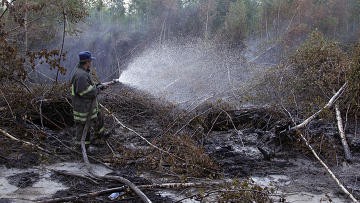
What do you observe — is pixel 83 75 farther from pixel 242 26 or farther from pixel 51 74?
pixel 242 26

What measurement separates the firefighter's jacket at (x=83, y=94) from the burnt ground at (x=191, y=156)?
2.12 ft

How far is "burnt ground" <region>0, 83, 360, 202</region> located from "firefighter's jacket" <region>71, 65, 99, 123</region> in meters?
0.65

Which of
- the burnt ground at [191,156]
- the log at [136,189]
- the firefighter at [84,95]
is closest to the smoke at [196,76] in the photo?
the burnt ground at [191,156]

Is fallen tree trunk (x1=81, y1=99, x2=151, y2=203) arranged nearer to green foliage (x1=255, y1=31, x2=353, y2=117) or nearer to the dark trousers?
the dark trousers

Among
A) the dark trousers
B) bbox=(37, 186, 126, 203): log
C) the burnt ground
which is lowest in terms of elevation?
the burnt ground

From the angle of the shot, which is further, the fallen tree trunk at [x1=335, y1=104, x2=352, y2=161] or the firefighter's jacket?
the fallen tree trunk at [x1=335, y1=104, x2=352, y2=161]

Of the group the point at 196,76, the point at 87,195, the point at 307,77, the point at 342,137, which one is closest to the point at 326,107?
the point at 342,137

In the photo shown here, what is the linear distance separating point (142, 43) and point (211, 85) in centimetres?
1441

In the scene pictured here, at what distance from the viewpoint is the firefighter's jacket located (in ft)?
19.4

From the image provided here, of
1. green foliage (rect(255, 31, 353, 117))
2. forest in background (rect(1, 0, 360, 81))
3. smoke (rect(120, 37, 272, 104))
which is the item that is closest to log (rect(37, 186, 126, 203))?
green foliage (rect(255, 31, 353, 117))

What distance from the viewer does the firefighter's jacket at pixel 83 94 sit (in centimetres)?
592

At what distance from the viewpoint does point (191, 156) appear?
218 inches

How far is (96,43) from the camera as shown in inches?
893

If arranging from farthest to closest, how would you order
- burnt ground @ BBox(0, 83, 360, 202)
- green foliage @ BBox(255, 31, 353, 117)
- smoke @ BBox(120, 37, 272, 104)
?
smoke @ BBox(120, 37, 272, 104) → green foliage @ BBox(255, 31, 353, 117) → burnt ground @ BBox(0, 83, 360, 202)
